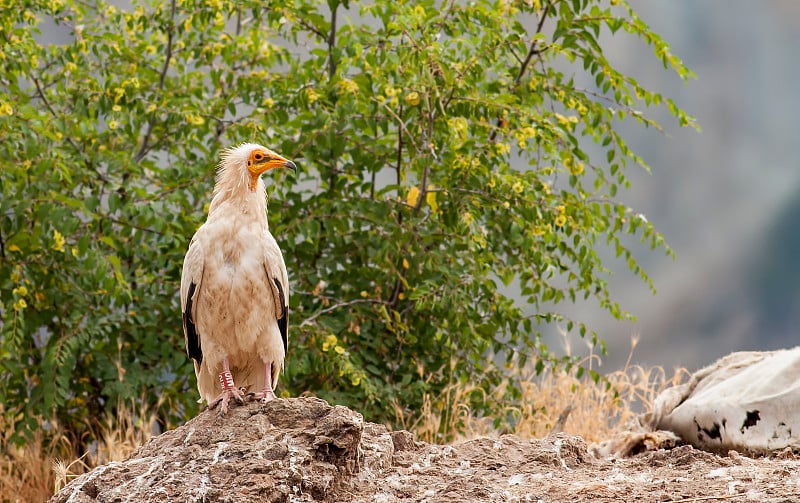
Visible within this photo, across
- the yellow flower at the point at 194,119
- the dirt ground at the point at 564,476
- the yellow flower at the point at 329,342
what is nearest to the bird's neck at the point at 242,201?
the dirt ground at the point at 564,476

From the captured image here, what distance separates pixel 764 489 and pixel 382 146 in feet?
15.4

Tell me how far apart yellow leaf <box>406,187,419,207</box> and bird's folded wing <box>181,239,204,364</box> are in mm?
2972

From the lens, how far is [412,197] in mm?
7715

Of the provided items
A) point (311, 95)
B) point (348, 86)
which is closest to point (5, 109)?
point (311, 95)

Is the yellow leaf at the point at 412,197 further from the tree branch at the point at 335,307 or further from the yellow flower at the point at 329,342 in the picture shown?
the yellow flower at the point at 329,342

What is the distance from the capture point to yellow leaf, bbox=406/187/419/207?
25.2 ft

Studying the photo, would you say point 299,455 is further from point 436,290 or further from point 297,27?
point 297,27

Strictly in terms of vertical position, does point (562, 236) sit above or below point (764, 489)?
above

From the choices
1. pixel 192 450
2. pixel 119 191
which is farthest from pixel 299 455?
pixel 119 191

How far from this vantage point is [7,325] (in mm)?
7168

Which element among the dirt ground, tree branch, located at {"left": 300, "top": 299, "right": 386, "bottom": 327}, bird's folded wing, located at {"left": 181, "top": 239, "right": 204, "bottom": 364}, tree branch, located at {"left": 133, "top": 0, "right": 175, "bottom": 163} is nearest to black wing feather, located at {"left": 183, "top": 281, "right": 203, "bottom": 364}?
bird's folded wing, located at {"left": 181, "top": 239, "right": 204, "bottom": 364}

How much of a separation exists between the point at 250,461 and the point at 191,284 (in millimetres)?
1126

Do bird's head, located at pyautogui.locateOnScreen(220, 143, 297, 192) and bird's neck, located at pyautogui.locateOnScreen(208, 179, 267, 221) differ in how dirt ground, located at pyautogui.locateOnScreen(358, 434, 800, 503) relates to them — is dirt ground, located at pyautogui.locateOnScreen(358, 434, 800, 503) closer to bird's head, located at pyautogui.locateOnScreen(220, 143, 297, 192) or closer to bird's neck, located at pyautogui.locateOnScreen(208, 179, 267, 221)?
bird's neck, located at pyautogui.locateOnScreen(208, 179, 267, 221)

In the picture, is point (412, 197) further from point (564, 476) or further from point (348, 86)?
point (564, 476)
